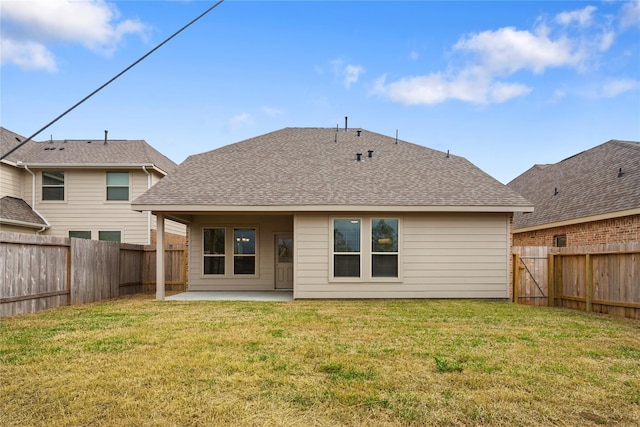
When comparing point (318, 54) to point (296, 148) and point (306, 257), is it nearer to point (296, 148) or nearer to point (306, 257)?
point (296, 148)

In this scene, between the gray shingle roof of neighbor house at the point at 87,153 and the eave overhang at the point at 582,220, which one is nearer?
the eave overhang at the point at 582,220

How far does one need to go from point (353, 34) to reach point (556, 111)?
369 inches

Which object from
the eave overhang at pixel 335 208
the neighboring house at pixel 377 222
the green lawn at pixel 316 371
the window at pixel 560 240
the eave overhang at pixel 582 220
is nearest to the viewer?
the green lawn at pixel 316 371

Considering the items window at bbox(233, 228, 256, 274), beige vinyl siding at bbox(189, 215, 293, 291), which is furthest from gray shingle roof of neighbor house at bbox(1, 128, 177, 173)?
window at bbox(233, 228, 256, 274)

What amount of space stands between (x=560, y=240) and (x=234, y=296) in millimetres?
11884

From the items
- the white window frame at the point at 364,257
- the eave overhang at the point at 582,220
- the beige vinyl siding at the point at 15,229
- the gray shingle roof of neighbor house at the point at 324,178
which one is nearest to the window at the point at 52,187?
the beige vinyl siding at the point at 15,229

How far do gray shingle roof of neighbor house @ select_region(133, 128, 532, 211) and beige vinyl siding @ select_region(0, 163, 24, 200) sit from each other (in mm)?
8086

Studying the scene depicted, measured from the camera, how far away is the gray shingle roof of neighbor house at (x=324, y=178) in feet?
39.3

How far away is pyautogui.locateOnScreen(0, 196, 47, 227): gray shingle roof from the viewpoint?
15.8 meters

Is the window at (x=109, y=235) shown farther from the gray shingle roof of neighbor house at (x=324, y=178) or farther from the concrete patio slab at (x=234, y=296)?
the concrete patio slab at (x=234, y=296)

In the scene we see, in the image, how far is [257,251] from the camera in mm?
14477

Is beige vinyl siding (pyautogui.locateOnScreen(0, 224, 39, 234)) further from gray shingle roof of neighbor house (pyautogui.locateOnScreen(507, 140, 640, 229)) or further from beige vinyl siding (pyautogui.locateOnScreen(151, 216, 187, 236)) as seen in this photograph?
gray shingle roof of neighbor house (pyautogui.locateOnScreen(507, 140, 640, 229))

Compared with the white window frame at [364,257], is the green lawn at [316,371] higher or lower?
lower

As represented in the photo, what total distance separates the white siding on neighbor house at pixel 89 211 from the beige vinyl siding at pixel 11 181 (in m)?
0.43
